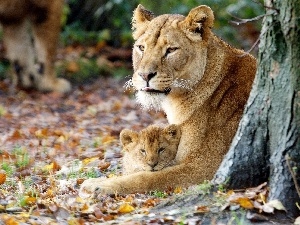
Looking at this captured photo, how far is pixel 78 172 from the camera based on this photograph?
24.4 ft

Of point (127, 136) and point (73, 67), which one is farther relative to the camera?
point (73, 67)

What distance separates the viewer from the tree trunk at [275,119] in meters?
5.26

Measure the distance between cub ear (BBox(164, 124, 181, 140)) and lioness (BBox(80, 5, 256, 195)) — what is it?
2.2 inches

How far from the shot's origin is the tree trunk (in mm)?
5262

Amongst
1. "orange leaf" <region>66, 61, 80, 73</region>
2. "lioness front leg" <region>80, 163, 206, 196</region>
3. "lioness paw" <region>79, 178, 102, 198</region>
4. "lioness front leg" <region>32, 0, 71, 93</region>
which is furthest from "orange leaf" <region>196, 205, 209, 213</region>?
"orange leaf" <region>66, 61, 80, 73</region>

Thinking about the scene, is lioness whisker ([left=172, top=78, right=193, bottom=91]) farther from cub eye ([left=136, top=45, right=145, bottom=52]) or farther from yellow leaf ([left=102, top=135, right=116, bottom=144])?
yellow leaf ([left=102, top=135, right=116, bottom=144])

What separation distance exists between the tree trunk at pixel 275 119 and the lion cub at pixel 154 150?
1028 millimetres

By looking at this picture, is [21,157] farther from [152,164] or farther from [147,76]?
[147,76]

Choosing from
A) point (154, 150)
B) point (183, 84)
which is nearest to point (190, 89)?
point (183, 84)

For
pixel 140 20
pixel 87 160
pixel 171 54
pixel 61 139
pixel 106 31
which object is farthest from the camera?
pixel 106 31

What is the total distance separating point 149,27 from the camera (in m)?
6.66

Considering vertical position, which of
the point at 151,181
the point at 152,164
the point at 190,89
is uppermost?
the point at 190,89

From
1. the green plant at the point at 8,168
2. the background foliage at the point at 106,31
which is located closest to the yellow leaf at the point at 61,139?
the green plant at the point at 8,168

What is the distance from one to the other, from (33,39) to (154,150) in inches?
304
